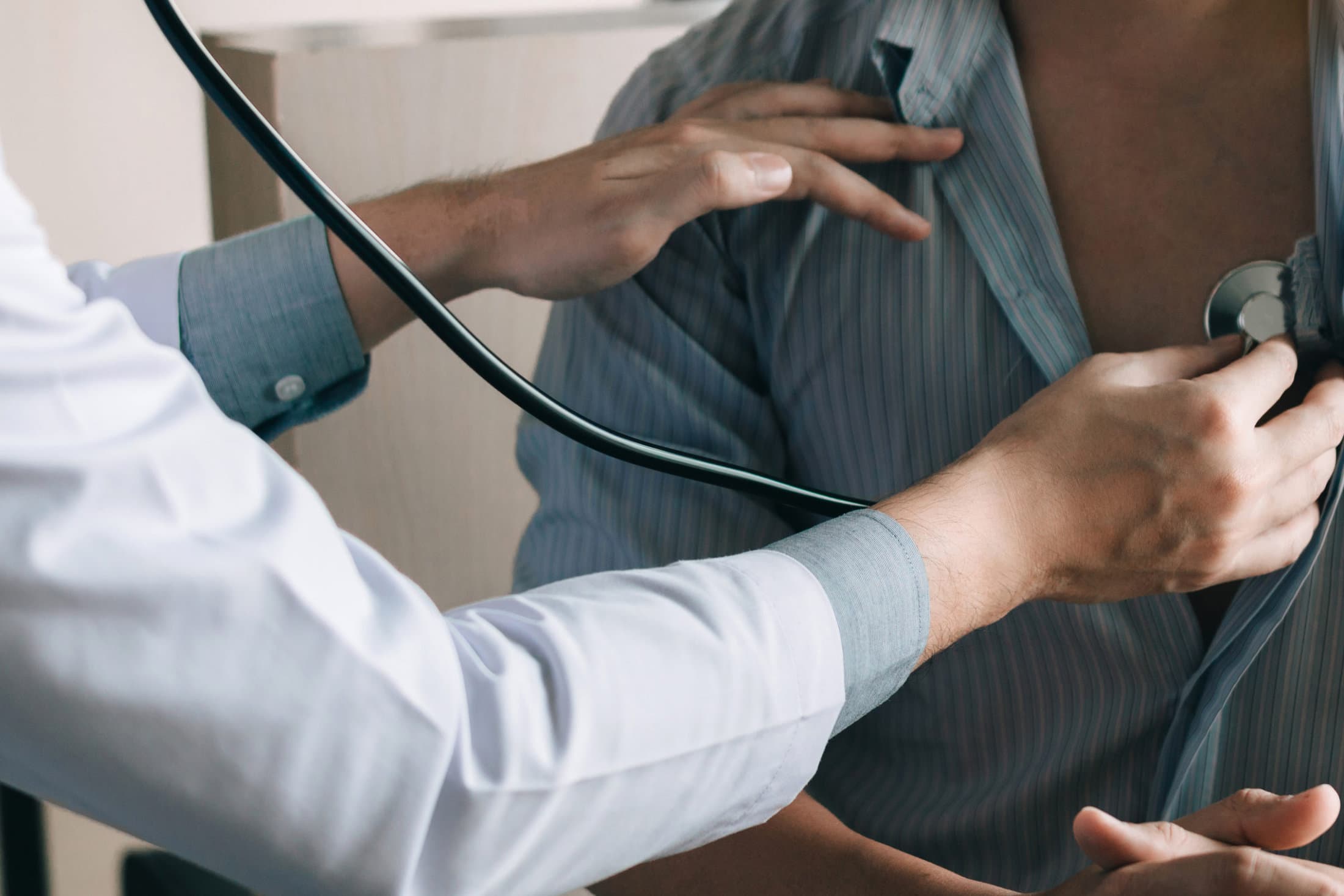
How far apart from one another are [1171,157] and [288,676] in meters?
0.74

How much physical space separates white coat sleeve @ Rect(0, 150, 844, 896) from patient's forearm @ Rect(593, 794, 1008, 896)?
24 cm

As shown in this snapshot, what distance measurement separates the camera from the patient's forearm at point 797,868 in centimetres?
69

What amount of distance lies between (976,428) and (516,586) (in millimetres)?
449

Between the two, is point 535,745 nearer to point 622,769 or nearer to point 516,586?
point 622,769

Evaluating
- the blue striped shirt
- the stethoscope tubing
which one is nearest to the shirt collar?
the blue striped shirt

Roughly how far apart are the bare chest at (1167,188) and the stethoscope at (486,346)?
0.05m

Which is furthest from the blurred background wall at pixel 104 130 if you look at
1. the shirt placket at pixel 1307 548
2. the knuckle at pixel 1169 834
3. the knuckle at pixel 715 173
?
the knuckle at pixel 1169 834

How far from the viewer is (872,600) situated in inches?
21.0

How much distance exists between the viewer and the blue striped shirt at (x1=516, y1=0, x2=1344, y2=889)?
0.74 m

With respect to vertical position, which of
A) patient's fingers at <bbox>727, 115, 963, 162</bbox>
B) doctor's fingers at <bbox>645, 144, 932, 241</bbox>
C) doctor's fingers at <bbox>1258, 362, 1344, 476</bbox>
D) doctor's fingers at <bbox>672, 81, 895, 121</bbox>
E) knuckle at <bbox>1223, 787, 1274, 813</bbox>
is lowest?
knuckle at <bbox>1223, 787, 1274, 813</bbox>

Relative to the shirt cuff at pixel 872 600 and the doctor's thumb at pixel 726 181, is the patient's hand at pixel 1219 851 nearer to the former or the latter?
the shirt cuff at pixel 872 600

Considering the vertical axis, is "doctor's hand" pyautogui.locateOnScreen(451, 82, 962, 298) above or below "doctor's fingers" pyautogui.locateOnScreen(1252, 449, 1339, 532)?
above

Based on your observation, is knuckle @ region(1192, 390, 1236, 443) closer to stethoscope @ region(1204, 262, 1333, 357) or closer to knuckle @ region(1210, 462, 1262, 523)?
knuckle @ region(1210, 462, 1262, 523)

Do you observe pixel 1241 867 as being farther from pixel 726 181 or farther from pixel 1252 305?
pixel 726 181
